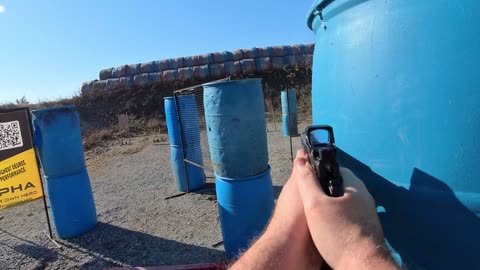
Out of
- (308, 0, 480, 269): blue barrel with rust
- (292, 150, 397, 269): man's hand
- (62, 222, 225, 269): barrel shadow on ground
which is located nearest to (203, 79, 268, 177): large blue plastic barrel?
(62, 222, 225, 269): barrel shadow on ground

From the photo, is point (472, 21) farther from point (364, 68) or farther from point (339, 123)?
point (339, 123)

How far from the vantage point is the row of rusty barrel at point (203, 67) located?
56.7 feet

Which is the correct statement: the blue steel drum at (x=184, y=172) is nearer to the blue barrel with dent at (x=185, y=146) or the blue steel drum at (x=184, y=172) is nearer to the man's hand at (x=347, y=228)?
the blue barrel with dent at (x=185, y=146)

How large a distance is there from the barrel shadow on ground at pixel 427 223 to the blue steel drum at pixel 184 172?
16.8 feet

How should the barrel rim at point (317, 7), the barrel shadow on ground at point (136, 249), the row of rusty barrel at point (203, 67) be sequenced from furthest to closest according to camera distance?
the row of rusty barrel at point (203, 67) < the barrel shadow on ground at point (136, 249) < the barrel rim at point (317, 7)

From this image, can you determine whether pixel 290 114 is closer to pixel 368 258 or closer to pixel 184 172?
pixel 184 172

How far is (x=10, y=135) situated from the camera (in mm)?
4473

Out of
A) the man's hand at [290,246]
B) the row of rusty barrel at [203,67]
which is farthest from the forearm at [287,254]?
the row of rusty barrel at [203,67]

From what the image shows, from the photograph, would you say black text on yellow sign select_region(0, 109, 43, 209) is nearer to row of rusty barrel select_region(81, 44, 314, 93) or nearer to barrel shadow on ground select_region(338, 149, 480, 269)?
barrel shadow on ground select_region(338, 149, 480, 269)

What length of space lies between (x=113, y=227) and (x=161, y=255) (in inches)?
52.4

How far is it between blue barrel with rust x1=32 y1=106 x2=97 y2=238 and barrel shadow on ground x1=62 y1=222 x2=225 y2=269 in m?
0.29

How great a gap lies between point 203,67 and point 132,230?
13211 mm

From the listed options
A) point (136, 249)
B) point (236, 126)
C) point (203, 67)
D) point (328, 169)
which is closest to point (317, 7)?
point (328, 169)

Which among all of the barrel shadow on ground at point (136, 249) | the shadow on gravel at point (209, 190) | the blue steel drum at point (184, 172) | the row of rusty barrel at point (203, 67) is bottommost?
the barrel shadow on ground at point (136, 249)
